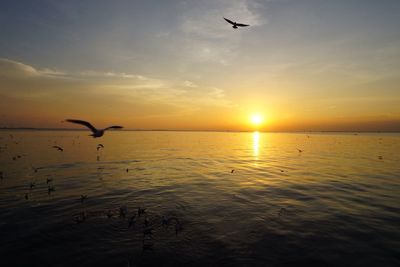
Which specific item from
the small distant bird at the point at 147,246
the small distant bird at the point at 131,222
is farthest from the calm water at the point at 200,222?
the small distant bird at the point at 131,222

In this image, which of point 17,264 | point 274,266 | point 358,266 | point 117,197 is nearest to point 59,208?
point 117,197

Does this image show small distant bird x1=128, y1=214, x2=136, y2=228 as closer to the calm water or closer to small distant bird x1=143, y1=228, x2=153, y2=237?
the calm water

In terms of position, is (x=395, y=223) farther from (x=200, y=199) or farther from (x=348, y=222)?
(x=200, y=199)

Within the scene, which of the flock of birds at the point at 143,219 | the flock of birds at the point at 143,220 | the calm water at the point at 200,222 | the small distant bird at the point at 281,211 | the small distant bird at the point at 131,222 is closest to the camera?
the calm water at the point at 200,222

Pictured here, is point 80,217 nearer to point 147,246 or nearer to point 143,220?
point 143,220

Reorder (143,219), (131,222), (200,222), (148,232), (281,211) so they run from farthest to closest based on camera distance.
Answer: (281,211) < (143,219) < (200,222) < (131,222) < (148,232)

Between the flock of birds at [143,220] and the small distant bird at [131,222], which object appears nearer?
the flock of birds at [143,220]

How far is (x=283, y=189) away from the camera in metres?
22.6

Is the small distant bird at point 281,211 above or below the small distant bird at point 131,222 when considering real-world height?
below

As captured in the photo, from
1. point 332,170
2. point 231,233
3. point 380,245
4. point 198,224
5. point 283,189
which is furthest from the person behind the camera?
point 332,170

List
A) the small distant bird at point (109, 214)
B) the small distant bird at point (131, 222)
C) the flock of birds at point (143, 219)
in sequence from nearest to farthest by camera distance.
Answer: the flock of birds at point (143, 219) < the small distant bird at point (131, 222) < the small distant bird at point (109, 214)

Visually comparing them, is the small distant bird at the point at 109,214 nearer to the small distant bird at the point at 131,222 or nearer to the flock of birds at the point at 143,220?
the flock of birds at the point at 143,220

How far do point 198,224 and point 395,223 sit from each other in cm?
1053

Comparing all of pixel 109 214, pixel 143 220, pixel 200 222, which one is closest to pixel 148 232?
pixel 143 220
